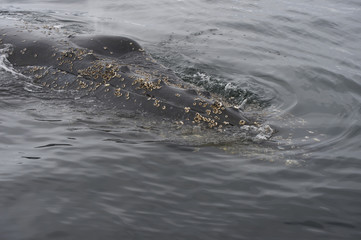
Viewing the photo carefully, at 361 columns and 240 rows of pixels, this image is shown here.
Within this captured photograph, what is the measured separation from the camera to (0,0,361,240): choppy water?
447 cm

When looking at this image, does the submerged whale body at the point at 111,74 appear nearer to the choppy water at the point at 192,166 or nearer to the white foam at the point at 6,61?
the white foam at the point at 6,61

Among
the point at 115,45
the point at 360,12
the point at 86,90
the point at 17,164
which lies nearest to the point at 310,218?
the point at 17,164

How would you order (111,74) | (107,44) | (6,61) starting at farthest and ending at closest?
1. (107,44)
2. (6,61)
3. (111,74)

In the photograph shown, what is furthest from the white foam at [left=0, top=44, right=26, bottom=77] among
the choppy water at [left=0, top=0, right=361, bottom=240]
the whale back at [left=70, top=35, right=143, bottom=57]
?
the whale back at [left=70, top=35, right=143, bottom=57]

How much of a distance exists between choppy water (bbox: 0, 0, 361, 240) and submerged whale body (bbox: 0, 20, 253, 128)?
26cm

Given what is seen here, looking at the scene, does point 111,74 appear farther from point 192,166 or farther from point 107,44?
point 192,166

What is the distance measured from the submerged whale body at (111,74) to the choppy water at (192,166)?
10.1 inches

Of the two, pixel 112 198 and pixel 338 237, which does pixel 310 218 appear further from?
pixel 112 198

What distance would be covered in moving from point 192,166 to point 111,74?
2315 millimetres

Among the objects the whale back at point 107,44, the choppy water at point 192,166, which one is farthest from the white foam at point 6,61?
the whale back at point 107,44

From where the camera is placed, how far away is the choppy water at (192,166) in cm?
447

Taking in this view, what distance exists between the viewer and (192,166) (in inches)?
219

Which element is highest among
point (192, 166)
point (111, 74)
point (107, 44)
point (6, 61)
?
point (107, 44)

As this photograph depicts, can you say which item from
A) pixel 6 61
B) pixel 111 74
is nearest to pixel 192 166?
pixel 111 74
